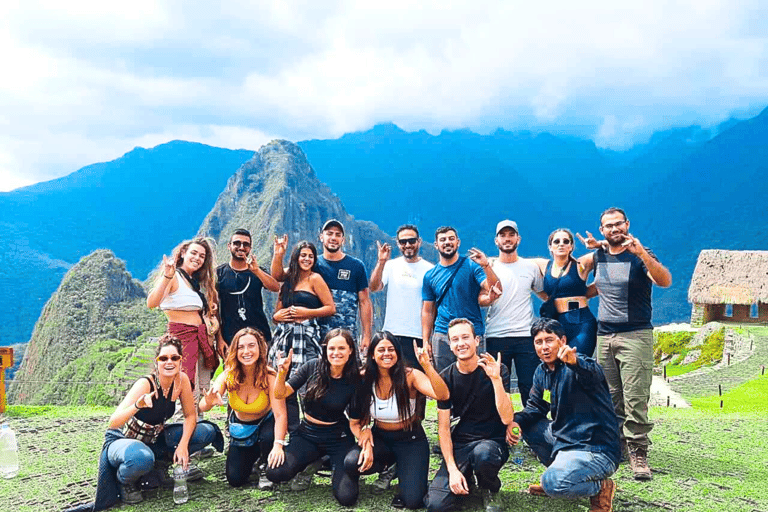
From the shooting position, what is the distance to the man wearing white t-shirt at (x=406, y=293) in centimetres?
671

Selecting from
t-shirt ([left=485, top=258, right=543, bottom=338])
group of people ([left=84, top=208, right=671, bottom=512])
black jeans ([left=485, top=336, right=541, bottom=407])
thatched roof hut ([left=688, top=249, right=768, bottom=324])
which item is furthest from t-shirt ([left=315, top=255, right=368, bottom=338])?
thatched roof hut ([left=688, top=249, right=768, bottom=324])

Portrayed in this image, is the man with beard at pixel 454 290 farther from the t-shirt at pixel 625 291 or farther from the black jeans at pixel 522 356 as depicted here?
the t-shirt at pixel 625 291

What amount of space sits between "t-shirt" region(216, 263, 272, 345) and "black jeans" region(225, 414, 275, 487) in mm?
1394

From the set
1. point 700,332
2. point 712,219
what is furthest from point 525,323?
point 712,219

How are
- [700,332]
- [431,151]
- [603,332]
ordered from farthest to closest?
[431,151]
[700,332]
[603,332]

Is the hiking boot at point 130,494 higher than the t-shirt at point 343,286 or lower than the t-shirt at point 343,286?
lower

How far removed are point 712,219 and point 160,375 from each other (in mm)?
139067

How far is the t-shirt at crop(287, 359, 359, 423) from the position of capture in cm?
532

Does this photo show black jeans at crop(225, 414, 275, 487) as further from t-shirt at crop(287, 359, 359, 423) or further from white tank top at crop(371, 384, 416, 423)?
white tank top at crop(371, 384, 416, 423)

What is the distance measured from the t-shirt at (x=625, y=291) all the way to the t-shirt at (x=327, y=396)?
2.66 metres

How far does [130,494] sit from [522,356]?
4.05 m

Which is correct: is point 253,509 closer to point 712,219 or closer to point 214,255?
point 214,255

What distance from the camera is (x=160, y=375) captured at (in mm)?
5316

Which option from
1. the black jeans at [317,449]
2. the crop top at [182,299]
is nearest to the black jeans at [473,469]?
the black jeans at [317,449]
